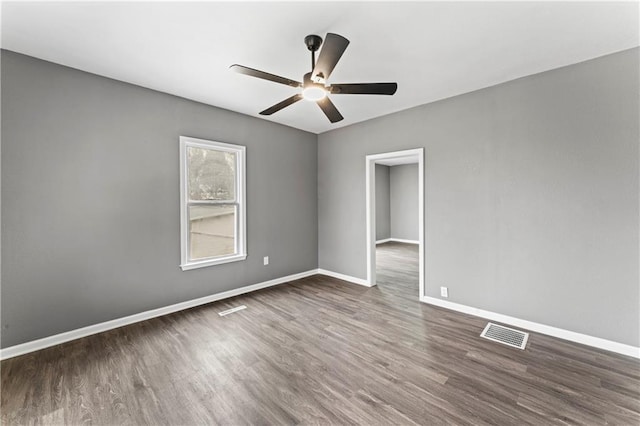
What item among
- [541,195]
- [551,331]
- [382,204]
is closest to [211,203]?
[541,195]

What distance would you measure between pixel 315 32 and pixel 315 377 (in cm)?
279

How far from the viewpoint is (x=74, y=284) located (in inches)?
104

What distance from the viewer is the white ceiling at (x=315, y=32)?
1.86 metres

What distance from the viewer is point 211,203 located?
3674 millimetres

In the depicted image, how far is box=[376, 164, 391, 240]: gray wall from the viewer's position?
8836mm

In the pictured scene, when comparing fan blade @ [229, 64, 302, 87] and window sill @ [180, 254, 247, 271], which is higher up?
fan blade @ [229, 64, 302, 87]

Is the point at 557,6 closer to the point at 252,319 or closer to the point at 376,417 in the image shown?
the point at 376,417

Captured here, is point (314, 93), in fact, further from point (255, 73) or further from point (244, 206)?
point (244, 206)

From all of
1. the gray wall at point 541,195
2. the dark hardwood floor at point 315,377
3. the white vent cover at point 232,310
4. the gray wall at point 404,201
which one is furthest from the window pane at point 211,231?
the gray wall at point 404,201

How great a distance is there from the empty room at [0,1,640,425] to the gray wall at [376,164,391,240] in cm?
494

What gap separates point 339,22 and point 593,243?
3.07 meters

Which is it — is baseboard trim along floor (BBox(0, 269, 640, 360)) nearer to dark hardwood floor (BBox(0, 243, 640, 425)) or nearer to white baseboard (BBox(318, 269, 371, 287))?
dark hardwood floor (BBox(0, 243, 640, 425))

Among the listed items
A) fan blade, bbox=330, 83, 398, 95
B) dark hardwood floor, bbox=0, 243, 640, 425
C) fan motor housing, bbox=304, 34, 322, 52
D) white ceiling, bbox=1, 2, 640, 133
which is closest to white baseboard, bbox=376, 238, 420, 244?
dark hardwood floor, bbox=0, 243, 640, 425

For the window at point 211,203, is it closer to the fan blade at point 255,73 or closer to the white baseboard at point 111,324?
the white baseboard at point 111,324
